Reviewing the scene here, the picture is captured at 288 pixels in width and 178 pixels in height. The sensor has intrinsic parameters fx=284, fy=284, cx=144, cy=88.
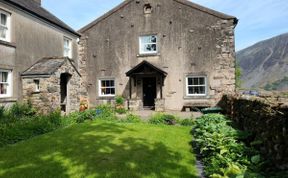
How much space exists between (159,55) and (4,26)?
11.6m

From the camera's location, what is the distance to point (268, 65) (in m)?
161

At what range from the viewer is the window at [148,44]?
920 inches

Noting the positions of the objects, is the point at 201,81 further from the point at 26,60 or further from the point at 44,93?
the point at 26,60

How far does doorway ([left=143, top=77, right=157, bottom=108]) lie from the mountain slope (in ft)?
328

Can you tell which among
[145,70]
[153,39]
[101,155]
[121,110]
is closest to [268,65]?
[153,39]

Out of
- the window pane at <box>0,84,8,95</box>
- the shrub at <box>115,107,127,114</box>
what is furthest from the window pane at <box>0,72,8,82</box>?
the shrub at <box>115,107,127,114</box>

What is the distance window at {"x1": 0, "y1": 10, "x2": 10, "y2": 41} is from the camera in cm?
1556

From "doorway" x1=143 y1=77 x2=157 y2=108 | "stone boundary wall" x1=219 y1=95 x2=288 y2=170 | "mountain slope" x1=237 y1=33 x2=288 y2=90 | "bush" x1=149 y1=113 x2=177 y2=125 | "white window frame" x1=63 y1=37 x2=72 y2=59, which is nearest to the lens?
"stone boundary wall" x1=219 y1=95 x2=288 y2=170

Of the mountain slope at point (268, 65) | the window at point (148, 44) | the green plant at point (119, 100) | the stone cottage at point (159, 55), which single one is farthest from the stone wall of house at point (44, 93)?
the mountain slope at point (268, 65)

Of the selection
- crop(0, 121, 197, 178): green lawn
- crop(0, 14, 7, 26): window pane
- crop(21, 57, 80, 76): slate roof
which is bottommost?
crop(0, 121, 197, 178): green lawn

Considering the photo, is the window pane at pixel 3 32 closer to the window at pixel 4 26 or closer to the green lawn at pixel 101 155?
the window at pixel 4 26

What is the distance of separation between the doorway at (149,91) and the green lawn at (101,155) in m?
12.0

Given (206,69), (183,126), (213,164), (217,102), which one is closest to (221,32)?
(206,69)

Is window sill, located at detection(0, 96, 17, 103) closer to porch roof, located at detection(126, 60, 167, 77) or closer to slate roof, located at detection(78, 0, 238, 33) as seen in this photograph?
porch roof, located at detection(126, 60, 167, 77)
